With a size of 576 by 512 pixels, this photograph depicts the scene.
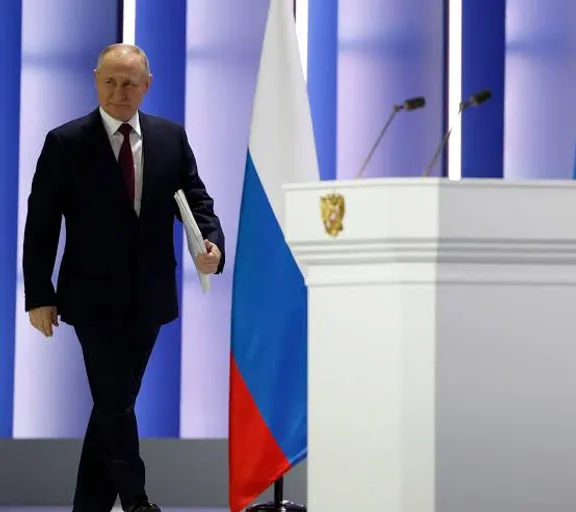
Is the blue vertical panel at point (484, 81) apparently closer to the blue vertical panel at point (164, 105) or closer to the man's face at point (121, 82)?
the blue vertical panel at point (164, 105)

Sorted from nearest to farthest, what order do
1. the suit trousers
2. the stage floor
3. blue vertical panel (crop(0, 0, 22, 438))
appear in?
the suit trousers
the stage floor
blue vertical panel (crop(0, 0, 22, 438))

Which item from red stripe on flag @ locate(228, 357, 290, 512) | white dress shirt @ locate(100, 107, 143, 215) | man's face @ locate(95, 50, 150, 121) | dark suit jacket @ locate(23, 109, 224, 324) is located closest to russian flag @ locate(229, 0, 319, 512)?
red stripe on flag @ locate(228, 357, 290, 512)

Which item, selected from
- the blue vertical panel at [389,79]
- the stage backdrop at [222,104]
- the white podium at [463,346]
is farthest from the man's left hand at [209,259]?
the blue vertical panel at [389,79]

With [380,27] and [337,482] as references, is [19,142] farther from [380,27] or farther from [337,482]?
[337,482]

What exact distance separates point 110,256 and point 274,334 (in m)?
0.57

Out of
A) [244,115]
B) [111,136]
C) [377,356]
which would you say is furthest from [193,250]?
[244,115]

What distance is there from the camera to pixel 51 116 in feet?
16.7

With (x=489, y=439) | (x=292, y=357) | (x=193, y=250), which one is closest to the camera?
(x=489, y=439)

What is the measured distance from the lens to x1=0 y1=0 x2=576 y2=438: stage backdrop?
504cm

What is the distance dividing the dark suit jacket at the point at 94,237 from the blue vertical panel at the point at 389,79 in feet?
4.79

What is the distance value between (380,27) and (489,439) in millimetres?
2673

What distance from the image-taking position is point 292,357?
4.02 meters

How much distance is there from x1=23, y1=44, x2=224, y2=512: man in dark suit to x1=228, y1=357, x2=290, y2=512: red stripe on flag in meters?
0.39

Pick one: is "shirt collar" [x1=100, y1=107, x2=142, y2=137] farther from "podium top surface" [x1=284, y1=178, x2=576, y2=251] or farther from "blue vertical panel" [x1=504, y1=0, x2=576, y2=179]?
"blue vertical panel" [x1=504, y1=0, x2=576, y2=179]
